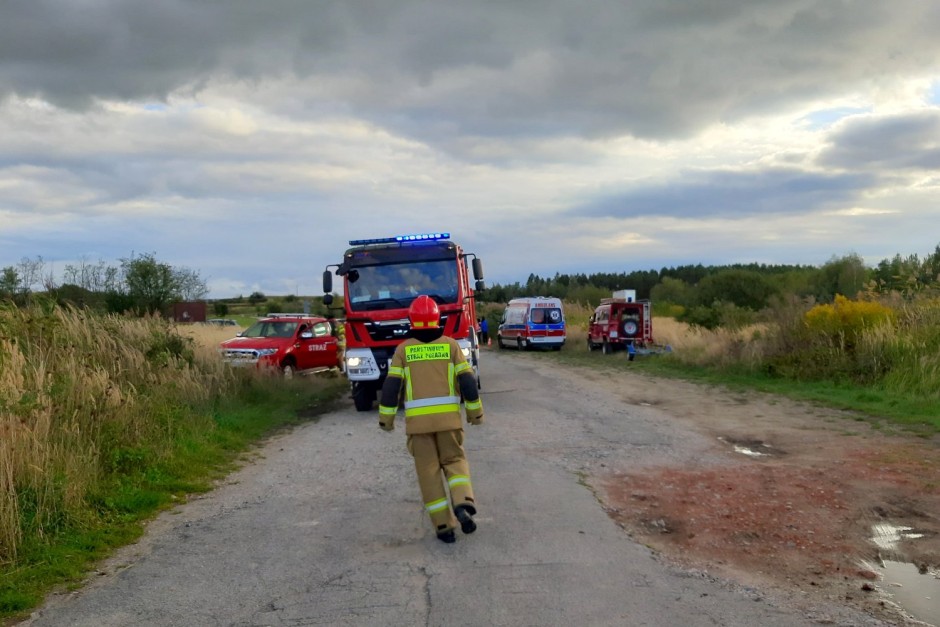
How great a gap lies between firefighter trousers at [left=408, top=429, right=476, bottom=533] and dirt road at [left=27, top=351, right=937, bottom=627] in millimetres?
271

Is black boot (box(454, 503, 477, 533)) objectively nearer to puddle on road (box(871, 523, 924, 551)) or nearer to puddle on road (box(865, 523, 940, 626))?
puddle on road (box(865, 523, 940, 626))

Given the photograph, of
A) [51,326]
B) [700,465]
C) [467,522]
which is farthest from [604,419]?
[51,326]

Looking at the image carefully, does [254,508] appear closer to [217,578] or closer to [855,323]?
[217,578]

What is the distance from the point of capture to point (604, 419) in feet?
43.9

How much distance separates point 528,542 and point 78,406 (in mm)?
5598

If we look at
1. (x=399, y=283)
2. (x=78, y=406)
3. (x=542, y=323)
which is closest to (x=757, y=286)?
(x=542, y=323)

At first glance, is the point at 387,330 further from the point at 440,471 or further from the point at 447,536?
the point at 447,536

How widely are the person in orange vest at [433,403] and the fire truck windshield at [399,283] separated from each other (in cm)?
772

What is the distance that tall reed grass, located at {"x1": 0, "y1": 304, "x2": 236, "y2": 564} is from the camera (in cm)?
682

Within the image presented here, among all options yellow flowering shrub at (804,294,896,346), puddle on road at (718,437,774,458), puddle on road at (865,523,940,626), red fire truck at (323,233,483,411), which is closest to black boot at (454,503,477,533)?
puddle on road at (865,523,940,626)

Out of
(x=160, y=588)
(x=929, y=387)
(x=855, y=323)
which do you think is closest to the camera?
(x=160, y=588)

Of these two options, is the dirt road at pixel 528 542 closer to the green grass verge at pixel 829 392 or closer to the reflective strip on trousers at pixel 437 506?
the reflective strip on trousers at pixel 437 506

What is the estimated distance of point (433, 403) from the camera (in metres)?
6.62

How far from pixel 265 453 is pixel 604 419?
18.2 ft
